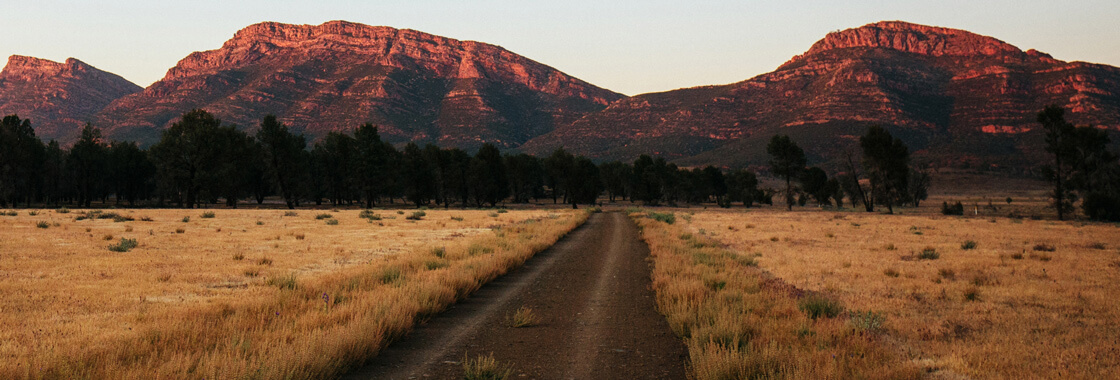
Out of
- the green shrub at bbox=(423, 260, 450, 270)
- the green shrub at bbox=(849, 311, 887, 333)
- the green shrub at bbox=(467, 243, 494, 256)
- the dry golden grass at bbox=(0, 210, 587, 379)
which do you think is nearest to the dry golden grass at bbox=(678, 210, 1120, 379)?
the green shrub at bbox=(849, 311, 887, 333)

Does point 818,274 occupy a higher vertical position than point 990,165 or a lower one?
lower

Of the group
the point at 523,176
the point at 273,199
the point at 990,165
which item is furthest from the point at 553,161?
the point at 990,165

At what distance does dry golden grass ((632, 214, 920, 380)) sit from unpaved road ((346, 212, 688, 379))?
443mm

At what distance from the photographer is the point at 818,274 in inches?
621

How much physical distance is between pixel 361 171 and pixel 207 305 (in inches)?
3261

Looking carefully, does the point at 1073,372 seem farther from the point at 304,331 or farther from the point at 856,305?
the point at 304,331

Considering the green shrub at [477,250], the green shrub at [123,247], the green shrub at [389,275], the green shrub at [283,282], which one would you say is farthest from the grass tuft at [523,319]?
the green shrub at [123,247]

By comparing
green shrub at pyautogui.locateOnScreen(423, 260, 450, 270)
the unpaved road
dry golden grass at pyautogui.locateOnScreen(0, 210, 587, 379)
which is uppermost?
dry golden grass at pyautogui.locateOnScreen(0, 210, 587, 379)

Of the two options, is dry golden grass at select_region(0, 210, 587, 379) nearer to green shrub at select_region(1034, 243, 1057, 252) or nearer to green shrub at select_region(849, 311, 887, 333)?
green shrub at select_region(849, 311, 887, 333)

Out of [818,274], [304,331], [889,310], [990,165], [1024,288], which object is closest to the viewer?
[304,331]

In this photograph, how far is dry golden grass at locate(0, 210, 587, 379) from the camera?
6.21 m

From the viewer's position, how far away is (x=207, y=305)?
9539 millimetres

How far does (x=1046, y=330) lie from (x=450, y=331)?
9.88 meters

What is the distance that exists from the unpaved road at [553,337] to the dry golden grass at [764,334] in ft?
1.45
